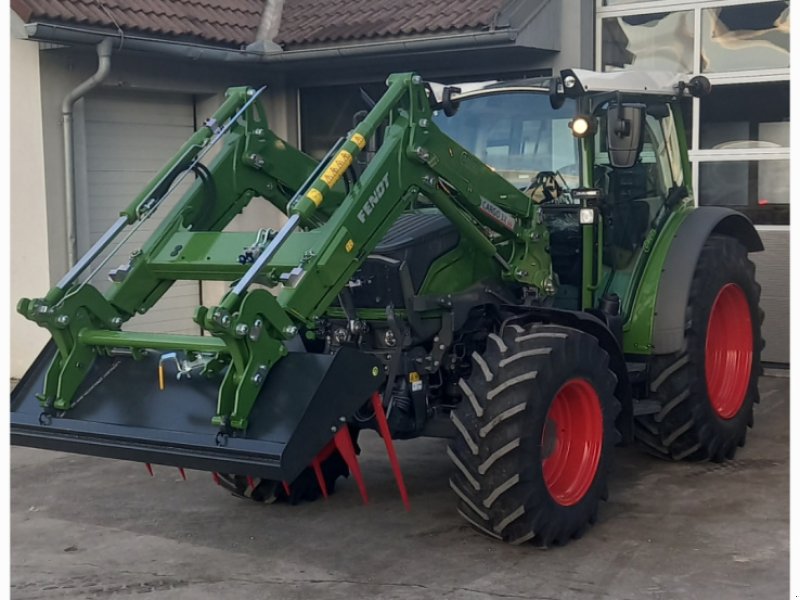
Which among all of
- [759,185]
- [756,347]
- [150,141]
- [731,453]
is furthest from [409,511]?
[150,141]

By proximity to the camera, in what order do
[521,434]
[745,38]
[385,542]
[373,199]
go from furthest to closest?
[745,38] < [385,542] < [373,199] < [521,434]

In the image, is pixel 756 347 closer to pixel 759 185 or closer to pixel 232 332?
pixel 759 185

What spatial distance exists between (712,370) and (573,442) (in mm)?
1899

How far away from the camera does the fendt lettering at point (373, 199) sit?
5383 millimetres

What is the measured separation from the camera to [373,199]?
17.8ft

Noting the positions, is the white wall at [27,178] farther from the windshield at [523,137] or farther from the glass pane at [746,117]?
the glass pane at [746,117]

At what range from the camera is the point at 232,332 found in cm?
486

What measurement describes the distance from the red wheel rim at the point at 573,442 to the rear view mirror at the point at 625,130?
132cm

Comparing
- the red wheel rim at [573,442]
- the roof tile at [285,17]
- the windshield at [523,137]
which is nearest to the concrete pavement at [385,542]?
the red wheel rim at [573,442]

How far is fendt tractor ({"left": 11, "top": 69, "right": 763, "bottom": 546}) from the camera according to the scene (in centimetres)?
505

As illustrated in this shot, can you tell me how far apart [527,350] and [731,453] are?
2312 millimetres

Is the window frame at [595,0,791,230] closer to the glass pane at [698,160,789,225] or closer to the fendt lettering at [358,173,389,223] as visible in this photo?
the glass pane at [698,160,789,225]

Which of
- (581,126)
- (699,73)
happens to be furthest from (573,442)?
(699,73)

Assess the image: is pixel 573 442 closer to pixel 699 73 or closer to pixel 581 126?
pixel 581 126
